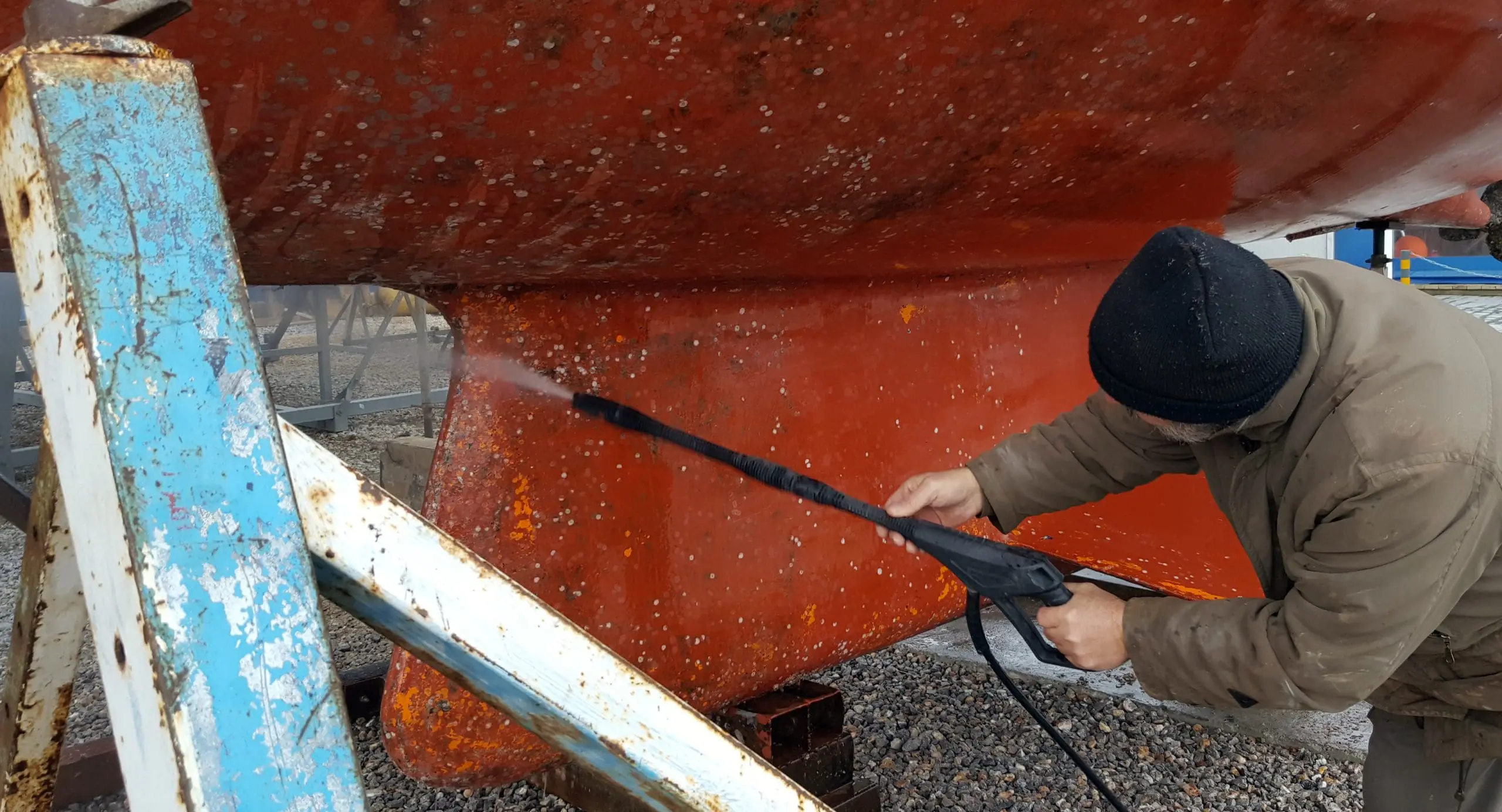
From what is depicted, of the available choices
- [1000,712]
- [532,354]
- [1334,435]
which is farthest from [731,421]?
[1000,712]

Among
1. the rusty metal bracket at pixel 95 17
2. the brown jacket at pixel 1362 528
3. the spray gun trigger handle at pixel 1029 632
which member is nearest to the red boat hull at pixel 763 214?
the rusty metal bracket at pixel 95 17

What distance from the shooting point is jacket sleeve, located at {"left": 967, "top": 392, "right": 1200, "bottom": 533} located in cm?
152

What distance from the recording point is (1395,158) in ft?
6.79

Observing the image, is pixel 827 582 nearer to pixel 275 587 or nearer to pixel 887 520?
pixel 887 520

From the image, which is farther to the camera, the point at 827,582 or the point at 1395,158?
the point at 1395,158

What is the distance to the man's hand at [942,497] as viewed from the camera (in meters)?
1.59

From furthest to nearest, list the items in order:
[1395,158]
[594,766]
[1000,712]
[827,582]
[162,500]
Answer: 1. [1000,712]
2. [1395,158]
3. [827,582]
4. [594,766]
5. [162,500]

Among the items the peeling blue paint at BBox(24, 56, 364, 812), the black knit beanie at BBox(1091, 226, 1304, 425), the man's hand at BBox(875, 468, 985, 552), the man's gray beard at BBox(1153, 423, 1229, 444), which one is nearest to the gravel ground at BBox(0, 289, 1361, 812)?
the man's hand at BBox(875, 468, 985, 552)

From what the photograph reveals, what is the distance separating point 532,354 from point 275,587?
87cm

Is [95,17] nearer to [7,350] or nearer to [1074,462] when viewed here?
[1074,462]

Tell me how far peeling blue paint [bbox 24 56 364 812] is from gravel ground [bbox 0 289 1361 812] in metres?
1.44

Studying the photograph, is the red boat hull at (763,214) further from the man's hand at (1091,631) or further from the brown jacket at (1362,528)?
the man's hand at (1091,631)

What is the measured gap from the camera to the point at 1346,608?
42.9 inches

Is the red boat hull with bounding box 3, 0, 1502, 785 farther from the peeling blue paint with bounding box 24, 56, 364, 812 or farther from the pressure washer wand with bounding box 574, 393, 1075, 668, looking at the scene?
the peeling blue paint with bounding box 24, 56, 364, 812
